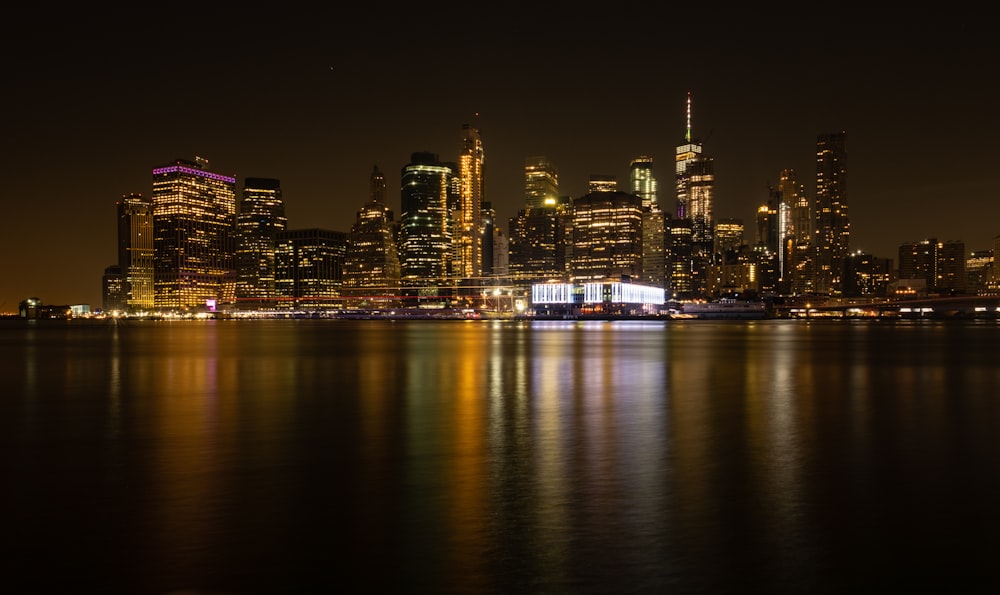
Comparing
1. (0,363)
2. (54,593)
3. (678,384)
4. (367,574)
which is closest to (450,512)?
(367,574)

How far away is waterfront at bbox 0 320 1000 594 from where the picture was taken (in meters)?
9.67

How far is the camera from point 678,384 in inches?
1341

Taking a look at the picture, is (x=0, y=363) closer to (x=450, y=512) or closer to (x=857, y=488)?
(x=450, y=512)

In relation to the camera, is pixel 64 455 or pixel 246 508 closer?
pixel 246 508

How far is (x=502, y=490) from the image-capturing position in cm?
1400

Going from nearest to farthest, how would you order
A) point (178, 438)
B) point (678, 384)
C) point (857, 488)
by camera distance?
1. point (857, 488)
2. point (178, 438)
3. point (678, 384)

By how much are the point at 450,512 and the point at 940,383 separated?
3251 centimetres

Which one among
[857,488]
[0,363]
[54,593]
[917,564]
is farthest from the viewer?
[0,363]

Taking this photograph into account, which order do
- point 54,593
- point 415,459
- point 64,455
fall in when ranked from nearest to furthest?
1. point 54,593
2. point 415,459
3. point 64,455

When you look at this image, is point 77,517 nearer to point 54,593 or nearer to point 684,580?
point 54,593

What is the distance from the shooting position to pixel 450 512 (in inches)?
489

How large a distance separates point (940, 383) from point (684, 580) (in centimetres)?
3258

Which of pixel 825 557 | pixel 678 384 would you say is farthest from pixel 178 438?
pixel 678 384

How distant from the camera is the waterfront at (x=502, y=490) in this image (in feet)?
31.7
